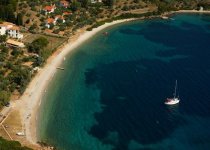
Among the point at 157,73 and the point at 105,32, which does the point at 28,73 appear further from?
the point at 105,32

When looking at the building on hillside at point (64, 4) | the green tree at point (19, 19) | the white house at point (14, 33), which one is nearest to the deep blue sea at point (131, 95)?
the white house at point (14, 33)

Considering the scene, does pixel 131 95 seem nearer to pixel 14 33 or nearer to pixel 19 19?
pixel 14 33

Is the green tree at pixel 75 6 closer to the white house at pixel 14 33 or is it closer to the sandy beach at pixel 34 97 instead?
the sandy beach at pixel 34 97

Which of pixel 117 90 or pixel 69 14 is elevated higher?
pixel 69 14

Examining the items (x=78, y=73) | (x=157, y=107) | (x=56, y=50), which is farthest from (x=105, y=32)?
(x=157, y=107)

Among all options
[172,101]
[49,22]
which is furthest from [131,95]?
[49,22]

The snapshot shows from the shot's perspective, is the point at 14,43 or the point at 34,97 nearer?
the point at 34,97

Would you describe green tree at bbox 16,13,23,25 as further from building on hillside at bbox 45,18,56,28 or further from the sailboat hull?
the sailboat hull
